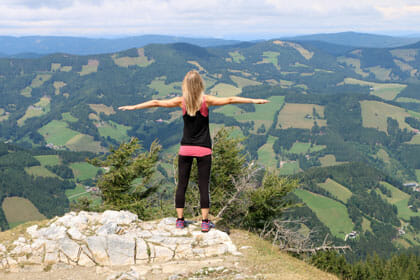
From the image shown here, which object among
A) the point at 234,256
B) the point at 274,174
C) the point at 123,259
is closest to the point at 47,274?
the point at 123,259

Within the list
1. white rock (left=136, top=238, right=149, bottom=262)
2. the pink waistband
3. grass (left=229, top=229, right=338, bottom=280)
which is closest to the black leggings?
the pink waistband

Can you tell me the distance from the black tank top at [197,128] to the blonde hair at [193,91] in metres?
0.19

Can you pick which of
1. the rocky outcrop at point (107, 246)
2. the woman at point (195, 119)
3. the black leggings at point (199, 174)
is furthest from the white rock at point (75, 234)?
the woman at point (195, 119)

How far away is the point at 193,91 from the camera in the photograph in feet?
34.8

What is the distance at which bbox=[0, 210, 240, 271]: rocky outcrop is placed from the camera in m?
12.2

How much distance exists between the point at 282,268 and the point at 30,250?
9.60m

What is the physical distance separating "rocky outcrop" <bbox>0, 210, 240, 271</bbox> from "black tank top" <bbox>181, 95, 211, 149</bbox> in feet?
13.6

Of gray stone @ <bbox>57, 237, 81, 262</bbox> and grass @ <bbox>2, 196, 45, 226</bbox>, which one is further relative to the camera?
grass @ <bbox>2, 196, 45, 226</bbox>

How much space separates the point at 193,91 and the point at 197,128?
4.22 ft

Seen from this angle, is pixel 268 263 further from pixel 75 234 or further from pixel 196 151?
pixel 75 234

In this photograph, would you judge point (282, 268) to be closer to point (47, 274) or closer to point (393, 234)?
point (47, 274)

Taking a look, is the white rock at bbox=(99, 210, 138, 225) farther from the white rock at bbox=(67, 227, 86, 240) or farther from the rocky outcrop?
the white rock at bbox=(67, 227, 86, 240)

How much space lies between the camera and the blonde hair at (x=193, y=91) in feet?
34.6

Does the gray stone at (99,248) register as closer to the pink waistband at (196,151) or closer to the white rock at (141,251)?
the white rock at (141,251)
